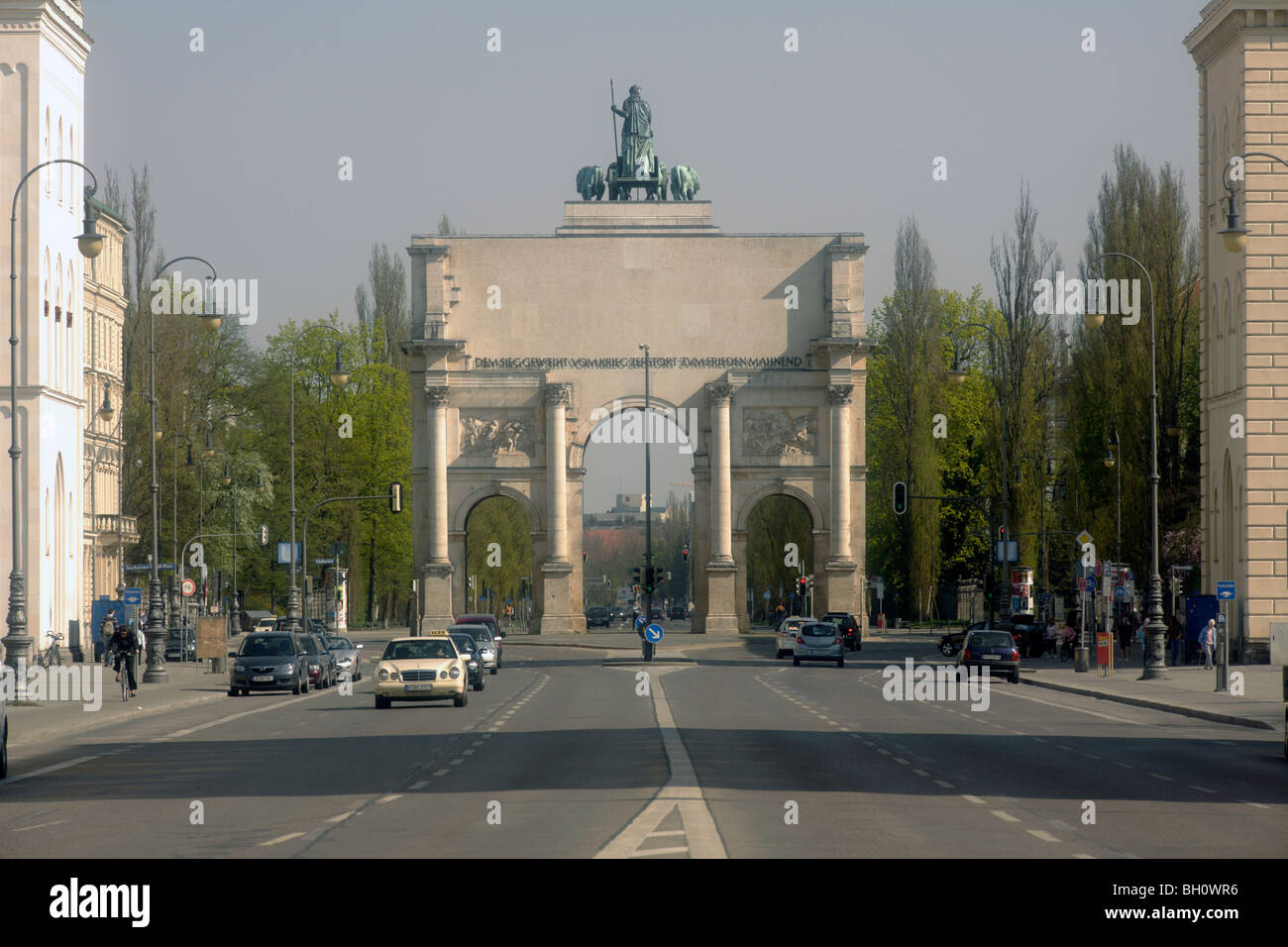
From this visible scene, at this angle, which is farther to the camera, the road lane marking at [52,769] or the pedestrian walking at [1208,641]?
the pedestrian walking at [1208,641]

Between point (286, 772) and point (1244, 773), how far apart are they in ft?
37.5

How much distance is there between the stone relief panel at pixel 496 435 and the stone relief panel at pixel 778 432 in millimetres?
10336

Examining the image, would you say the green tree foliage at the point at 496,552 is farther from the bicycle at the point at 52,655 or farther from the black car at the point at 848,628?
the bicycle at the point at 52,655

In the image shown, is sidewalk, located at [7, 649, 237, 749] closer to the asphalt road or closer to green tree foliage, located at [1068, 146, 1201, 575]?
the asphalt road

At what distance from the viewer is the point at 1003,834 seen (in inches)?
591

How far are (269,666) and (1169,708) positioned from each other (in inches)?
827

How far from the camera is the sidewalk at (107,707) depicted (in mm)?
30708

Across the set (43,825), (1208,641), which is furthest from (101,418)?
(43,825)

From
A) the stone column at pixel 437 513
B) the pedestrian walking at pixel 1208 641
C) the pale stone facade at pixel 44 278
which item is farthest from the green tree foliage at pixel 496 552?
the pedestrian walking at pixel 1208 641

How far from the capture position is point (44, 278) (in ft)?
187

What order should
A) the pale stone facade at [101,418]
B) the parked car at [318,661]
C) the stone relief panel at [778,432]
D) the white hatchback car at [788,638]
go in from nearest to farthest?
the parked car at [318,661]
the white hatchback car at [788,638]
the pale stone facade at [101,418]
the stone relief panel at [778,432]

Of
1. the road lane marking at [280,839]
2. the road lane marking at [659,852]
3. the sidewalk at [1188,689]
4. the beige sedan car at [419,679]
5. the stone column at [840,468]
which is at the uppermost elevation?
the stone column at [840,468]

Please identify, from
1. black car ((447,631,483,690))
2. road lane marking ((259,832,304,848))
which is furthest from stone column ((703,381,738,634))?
road lane marking ((259,832,304,848))
